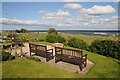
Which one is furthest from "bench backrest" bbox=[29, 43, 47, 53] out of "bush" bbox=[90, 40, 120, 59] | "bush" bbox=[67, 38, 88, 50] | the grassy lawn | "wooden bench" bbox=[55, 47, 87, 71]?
"bush" bbox=[67, 38, 88, 50]

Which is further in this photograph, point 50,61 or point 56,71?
point 50,61

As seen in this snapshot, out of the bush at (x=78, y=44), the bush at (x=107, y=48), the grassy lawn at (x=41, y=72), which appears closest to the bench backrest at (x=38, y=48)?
the grassy lawn at (x=41, y=72)

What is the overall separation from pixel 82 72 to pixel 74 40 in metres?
6.48

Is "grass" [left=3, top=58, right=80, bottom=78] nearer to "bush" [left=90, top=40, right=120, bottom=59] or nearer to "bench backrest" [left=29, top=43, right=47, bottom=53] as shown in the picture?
"bench backrest" [left=29, top=43, right=47, bottom=53]

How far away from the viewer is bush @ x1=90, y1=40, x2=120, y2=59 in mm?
8430

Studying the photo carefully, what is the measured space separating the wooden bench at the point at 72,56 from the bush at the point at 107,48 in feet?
9.09

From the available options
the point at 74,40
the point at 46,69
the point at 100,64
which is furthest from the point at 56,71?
the point at 74,40

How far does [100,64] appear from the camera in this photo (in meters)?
7.06

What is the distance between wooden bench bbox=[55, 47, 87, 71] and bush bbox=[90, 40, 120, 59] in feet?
9.09

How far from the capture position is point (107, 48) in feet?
29.2

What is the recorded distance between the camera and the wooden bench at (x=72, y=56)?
623 cm

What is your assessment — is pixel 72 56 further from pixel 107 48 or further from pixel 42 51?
pixel 107 48

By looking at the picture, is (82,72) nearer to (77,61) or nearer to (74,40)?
(77,61)

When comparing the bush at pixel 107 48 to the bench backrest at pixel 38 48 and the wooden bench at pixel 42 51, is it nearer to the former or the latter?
the wooden bench at pixel 42 51
